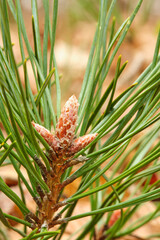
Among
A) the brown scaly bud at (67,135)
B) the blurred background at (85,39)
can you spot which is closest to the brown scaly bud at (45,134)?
the brown scaly bud at (67,135)

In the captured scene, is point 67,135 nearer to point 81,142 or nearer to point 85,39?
point 81,142

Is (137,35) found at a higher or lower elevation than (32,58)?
higher

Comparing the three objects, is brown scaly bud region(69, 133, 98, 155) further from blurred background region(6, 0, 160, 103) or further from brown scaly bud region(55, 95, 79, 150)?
blurred background region(6, 0, 160, 103)

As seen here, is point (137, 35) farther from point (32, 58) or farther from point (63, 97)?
point (32, 58)

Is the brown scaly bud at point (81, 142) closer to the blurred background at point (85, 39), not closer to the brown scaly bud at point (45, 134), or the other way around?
the brown scaly bud at point (45, 134)

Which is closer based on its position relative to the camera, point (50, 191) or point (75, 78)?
point (50, 191)

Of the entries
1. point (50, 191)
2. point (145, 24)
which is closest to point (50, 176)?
point (50, 191)

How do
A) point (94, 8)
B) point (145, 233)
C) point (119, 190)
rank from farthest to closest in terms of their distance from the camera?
point (94, 8)
point (145, 233)
point (119, 190)

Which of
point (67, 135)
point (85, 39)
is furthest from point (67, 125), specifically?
point (85, 39)
